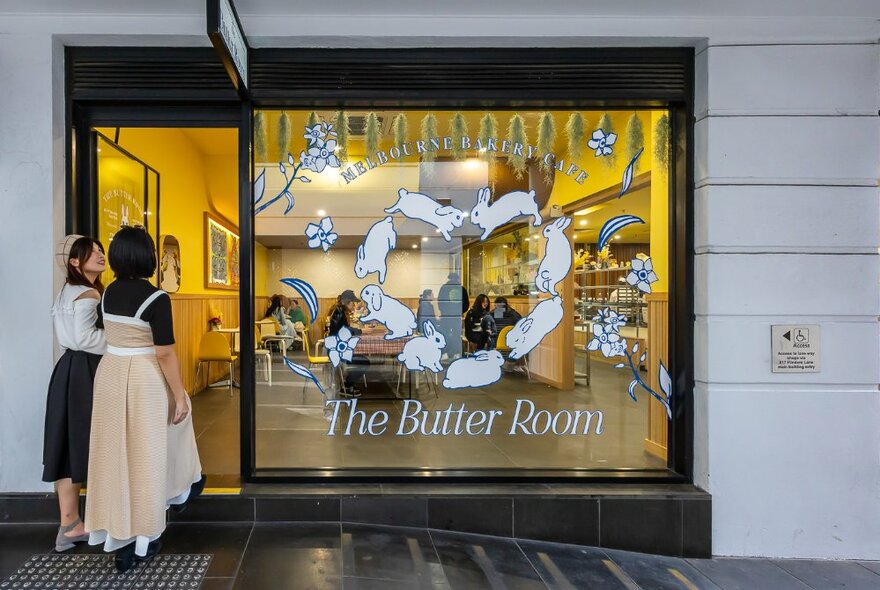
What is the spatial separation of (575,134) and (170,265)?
525 centimetres

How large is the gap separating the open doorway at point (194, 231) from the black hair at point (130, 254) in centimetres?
140

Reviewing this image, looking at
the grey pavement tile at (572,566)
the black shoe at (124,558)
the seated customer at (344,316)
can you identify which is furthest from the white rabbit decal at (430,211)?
the black shoe at (124,558)

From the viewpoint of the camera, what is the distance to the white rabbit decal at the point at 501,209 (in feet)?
10.9

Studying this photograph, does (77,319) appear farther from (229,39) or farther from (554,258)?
(554,258)

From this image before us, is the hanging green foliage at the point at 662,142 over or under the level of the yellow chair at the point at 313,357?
over

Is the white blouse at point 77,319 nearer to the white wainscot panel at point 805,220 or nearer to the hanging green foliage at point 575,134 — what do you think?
the hanging green foliage at point 575,134

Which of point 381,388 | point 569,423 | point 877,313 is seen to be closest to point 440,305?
point 381,388

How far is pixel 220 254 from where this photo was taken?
26.8ft

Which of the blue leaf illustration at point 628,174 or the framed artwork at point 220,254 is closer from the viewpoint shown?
the blue leaf illustration at point 628,174

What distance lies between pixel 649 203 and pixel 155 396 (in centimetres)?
331

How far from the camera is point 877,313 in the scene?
2.84 meters

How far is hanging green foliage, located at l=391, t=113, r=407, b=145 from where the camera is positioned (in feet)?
10.7

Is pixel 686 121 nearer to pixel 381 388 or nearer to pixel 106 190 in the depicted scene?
pixel 381 388

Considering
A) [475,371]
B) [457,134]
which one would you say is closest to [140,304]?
[475,371]
